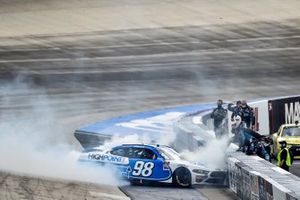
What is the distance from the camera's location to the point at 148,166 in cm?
1856

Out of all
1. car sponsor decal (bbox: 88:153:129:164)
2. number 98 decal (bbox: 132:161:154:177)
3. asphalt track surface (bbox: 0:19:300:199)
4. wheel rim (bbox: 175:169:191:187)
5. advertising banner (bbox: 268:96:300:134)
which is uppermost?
asphalt track surface (bbox: 0:19:300:199)

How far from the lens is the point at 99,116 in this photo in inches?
1062

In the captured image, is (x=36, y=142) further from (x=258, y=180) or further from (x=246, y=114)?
(x=258, y=180)

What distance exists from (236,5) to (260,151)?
2057 centimetres

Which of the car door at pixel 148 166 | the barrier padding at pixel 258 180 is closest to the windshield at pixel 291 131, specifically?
the barrier padding at pixel 258 180

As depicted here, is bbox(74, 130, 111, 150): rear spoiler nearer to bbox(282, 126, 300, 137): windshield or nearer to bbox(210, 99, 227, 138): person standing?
bbox(210, 99, 227, 138): person standing

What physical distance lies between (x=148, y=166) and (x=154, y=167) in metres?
0.13

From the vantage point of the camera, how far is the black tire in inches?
728

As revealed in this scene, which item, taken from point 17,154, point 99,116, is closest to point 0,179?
point 17,154

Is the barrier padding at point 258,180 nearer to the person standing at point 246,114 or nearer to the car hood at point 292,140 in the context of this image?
the person standing at point 246,114

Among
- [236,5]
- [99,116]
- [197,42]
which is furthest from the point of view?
[236,5]

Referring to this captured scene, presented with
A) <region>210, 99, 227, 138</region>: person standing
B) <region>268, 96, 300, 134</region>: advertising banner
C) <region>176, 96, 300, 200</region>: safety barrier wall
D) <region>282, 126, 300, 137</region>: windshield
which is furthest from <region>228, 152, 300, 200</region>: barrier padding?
<region>268, 96, 300, 134</region>: advertising banner

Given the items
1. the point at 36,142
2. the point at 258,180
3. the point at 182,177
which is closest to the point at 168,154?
the point at 182,177

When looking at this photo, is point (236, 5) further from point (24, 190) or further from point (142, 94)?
point (24, 190)
